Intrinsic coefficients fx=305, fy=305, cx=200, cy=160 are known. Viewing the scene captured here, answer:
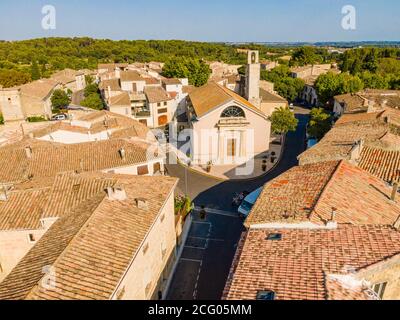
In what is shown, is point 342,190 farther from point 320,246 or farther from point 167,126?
point 167,126

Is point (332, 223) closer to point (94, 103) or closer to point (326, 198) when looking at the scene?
point (326, 198)

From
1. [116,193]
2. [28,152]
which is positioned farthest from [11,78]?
[116,193]

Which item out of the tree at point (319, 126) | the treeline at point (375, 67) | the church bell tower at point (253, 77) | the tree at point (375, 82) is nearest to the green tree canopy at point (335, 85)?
the tree at point (375, 82)

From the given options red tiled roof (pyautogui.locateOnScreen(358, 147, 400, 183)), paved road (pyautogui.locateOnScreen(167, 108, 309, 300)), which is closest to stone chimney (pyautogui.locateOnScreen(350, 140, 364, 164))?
red tiled roof (pyautogui.locateOnScreen(358, 147, 400, 183))

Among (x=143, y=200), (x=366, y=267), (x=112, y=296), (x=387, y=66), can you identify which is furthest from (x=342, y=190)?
(x=387, y=66)

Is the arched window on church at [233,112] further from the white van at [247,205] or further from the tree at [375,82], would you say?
the tree at [375,82]

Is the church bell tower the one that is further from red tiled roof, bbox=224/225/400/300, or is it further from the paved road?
red tiled roof, bbox=224/225/400/300
